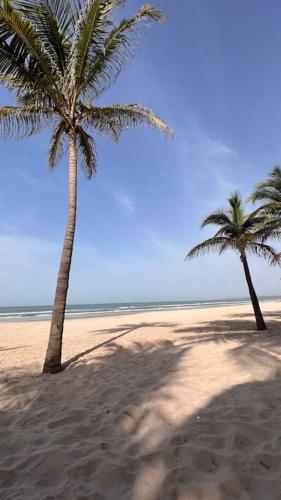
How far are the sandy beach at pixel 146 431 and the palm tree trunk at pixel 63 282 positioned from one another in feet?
1.37

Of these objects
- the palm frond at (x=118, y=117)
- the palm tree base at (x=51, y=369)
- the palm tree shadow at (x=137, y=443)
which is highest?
the palm frond at (x=118, y=117)

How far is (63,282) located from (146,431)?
3892 millimetres

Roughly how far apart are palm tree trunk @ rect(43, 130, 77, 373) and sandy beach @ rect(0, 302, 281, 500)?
1.37 ft

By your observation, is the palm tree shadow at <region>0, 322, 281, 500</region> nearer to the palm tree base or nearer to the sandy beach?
the sandy beach

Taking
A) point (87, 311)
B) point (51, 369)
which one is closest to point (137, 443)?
point (51, 369)

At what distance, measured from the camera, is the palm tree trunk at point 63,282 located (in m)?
6.84

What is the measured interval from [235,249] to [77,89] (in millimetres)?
8688

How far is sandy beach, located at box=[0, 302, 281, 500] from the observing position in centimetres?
281

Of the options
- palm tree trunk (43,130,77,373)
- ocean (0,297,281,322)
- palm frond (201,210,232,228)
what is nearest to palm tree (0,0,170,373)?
palm tree trunk (43,130,77,373)

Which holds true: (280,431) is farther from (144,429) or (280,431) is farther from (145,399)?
(145,399)

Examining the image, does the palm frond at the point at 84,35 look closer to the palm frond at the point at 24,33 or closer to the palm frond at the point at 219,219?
the palm frond at the point at 24,33

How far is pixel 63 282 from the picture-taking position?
277 inches

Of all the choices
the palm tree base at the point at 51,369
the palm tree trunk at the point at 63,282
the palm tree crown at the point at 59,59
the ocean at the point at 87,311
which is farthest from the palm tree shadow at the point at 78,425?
the ocean at the point at 87,311

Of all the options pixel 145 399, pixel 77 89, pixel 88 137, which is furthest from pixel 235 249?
pixel 145 399
